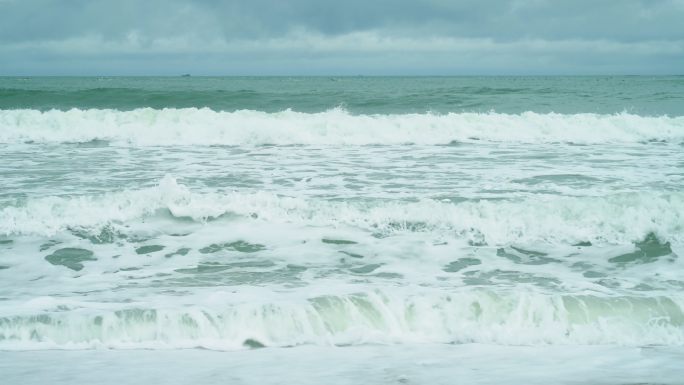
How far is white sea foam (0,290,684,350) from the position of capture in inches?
159

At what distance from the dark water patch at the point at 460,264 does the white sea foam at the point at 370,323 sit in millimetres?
882

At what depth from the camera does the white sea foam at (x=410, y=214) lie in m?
6.56

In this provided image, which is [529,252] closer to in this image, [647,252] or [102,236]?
[647,252]

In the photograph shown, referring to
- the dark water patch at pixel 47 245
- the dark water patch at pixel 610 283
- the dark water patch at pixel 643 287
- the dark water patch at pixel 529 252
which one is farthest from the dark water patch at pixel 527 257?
the dark water patch at pixel 47 245

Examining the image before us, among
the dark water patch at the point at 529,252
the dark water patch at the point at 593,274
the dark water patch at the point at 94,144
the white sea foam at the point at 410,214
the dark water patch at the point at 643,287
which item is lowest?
the dark water patch at the point at 643,287

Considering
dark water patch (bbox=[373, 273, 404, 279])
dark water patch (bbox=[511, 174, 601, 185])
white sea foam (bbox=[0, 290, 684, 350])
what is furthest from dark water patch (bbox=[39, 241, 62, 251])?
dark water patch (bbox=[511, 174, 601, 185])

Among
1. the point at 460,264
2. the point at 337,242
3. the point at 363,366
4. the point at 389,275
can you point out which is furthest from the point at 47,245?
the point at 460,264

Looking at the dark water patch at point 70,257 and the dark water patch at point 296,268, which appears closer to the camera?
the dark water patch at point 296,268

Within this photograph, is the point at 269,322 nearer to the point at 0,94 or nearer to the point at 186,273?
the point at 186,273

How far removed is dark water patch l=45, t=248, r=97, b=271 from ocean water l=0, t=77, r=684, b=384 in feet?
0.10

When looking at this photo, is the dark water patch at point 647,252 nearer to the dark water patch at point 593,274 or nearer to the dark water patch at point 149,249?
the dark water patch at point 593,274

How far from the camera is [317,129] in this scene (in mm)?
16078

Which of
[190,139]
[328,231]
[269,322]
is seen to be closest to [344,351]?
[269,322]

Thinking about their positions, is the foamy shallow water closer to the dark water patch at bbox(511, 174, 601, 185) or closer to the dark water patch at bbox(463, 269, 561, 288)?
the dark water patch at bbox(463, 269, 561, 288)
